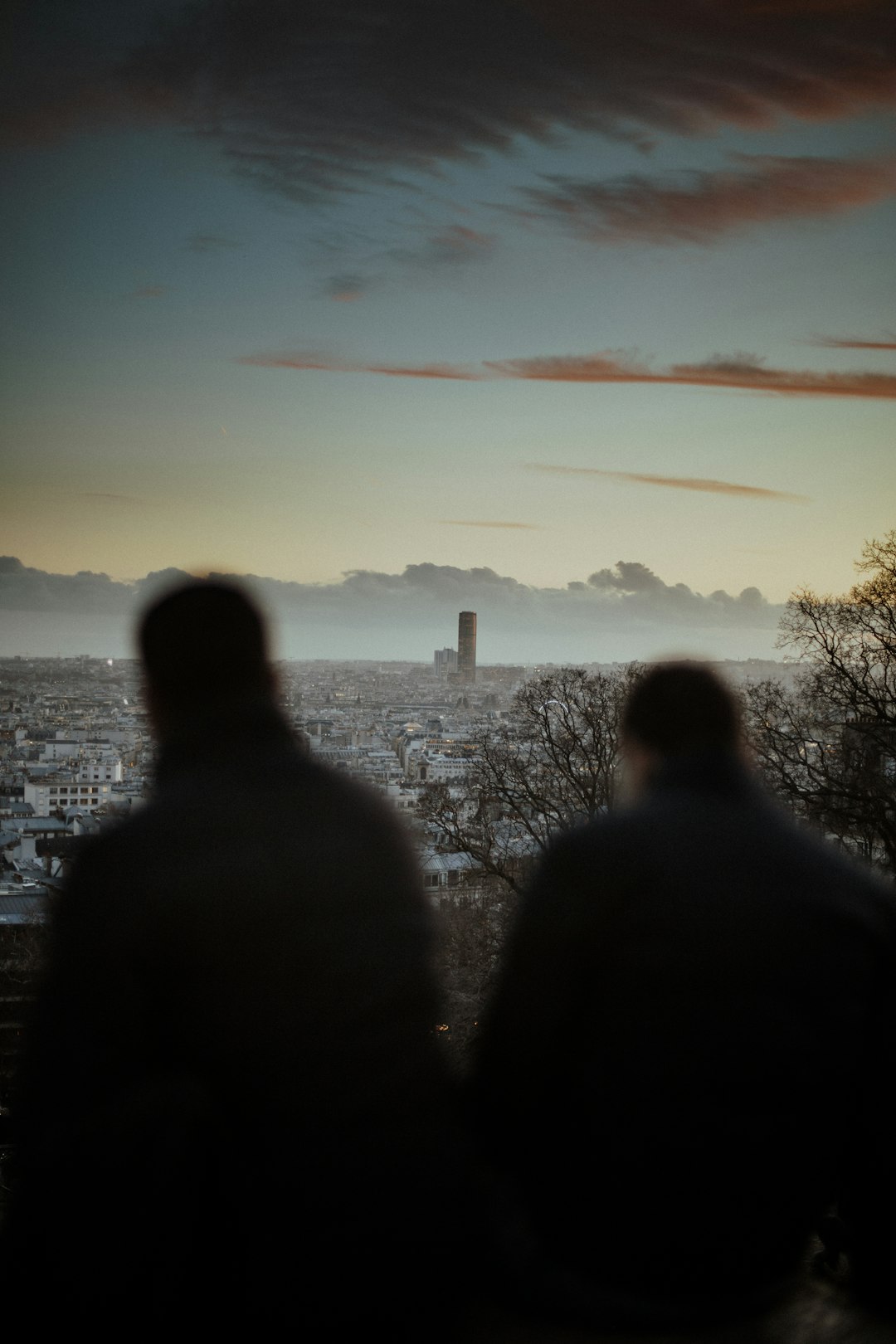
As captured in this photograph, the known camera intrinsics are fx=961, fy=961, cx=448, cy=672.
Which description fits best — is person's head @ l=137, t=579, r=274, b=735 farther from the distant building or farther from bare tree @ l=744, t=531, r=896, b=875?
the distant building

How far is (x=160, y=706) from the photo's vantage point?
1577mm

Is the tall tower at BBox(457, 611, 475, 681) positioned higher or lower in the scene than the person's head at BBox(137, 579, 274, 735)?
higher

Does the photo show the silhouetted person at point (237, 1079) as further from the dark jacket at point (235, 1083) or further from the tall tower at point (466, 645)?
the tall tower at point (466, 645)

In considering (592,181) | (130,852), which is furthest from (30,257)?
(130,852)

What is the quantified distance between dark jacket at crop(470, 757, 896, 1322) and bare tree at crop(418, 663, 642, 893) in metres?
10.3

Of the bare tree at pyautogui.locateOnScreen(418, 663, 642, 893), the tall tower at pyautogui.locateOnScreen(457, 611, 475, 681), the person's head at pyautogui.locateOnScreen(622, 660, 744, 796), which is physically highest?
the tall tower at pyautogui.locateOnScreen(457, 611, 475, 681)

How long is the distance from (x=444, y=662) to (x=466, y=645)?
1.17m

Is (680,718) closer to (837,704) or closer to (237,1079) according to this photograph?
(237,1079)

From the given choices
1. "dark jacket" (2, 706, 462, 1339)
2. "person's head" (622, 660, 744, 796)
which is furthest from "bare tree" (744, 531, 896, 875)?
"dark jacket" (2, 706, 462, 1339)

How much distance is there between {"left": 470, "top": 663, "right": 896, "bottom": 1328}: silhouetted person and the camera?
1.52 metres

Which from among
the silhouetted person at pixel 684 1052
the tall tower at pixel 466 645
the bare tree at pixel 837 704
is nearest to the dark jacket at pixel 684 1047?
the silhouetted person at pixel 684 1052

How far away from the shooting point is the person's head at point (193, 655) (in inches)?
61.7

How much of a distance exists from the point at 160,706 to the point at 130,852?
1.05 feet

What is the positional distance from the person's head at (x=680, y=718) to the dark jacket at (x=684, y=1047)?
0.05m
